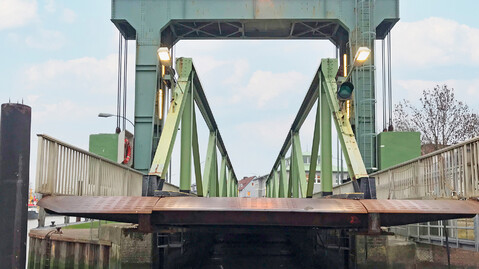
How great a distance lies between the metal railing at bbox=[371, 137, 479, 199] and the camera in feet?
30.5

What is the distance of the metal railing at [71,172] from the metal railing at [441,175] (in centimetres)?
760

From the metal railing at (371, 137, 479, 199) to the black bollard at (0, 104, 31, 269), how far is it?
7.94 metres

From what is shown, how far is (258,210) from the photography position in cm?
867

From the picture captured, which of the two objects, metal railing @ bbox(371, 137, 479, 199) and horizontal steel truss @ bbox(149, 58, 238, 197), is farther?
horizontal steel truss @ bbox(149, 58, 238, 197)

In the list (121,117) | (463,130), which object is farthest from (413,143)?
(121,117)

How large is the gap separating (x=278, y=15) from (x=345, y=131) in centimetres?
1437

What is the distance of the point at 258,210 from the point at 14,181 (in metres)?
4.07

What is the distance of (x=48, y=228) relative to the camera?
25016 millimetres

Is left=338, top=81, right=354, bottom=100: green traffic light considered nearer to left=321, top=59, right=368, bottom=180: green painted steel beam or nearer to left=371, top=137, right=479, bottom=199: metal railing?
left=321, top=59, right=368, bottom=180: green painted steel beam

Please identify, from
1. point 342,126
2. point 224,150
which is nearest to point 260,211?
point 342,126

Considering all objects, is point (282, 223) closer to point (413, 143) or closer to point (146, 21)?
point (413, 143)

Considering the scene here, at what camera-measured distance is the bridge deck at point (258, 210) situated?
8.66m

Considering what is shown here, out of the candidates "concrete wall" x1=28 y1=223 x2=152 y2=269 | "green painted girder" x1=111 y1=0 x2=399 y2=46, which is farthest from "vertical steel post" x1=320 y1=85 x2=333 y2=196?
"green painted girder" x1=111 y1=0 x2=399 y2=46

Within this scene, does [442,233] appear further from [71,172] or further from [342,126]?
[71,172]
